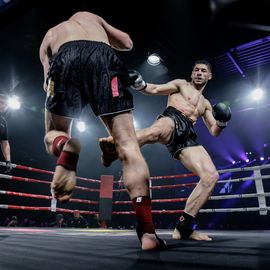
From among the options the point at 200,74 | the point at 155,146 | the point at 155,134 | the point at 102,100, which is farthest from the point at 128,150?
the point at 155,146

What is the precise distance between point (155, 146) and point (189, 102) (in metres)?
7.53

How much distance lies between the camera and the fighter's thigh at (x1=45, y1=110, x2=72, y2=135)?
137cm

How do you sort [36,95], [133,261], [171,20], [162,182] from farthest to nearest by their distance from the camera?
[162,182], [36,95], [171,20], [133,261]

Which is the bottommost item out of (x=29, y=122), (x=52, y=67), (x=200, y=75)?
(x=52, y=67)

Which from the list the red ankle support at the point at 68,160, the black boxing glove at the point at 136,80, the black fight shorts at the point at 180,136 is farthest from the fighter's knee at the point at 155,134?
the red ankle support at the point at 68,160

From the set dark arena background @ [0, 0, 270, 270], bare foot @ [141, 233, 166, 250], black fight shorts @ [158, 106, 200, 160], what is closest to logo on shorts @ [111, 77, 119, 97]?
dark arena background @ [0, 0, 270, 270]

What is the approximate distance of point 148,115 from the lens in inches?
359

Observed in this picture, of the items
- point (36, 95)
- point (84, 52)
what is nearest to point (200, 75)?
point (84, 52)

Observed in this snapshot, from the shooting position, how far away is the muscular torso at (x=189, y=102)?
2.71 metres

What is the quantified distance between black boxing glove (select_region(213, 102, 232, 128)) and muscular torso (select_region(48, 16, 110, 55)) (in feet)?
4.62

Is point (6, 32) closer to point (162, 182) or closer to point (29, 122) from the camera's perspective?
point (29, 122)

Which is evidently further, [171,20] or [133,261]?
[171,20]

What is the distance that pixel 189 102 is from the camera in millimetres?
2742

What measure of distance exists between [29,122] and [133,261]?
9129mm
